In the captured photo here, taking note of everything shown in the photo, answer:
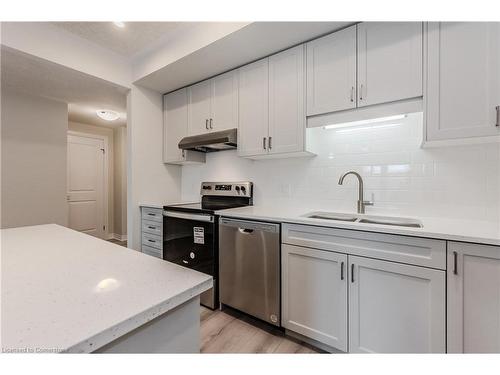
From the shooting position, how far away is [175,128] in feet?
9.43

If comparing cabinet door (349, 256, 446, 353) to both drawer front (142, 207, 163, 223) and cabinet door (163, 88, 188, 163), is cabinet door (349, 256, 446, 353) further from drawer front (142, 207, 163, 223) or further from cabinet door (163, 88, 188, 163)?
cabinet door (163, 88, 188, 163)

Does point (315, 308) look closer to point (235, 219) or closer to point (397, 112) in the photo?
point (235, 219)

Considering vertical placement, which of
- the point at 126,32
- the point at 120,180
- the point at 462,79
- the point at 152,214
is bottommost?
the point at 152,214

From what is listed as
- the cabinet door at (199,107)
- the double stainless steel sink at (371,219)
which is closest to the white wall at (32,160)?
the cabinet door at (199,107)

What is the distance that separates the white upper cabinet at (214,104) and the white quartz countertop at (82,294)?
5.81 feet

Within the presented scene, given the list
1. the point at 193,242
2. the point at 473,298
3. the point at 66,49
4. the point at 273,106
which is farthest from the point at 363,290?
the point at 66,49

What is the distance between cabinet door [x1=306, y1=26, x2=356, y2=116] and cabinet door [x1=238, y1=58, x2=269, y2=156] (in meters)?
0.43

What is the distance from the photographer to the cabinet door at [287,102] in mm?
1924

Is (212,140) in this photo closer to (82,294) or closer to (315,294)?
(315,294)

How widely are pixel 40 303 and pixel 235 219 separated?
142 cm

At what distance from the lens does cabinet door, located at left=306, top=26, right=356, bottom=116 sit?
1693 mm

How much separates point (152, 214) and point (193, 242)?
0.76m

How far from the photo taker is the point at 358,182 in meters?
1.94
